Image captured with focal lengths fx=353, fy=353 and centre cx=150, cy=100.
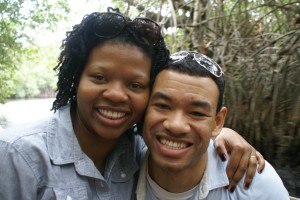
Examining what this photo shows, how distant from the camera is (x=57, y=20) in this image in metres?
8.00

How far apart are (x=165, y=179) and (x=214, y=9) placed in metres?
3.17

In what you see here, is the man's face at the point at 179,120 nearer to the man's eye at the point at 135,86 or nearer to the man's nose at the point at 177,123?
the man's nose at the point at 177,123

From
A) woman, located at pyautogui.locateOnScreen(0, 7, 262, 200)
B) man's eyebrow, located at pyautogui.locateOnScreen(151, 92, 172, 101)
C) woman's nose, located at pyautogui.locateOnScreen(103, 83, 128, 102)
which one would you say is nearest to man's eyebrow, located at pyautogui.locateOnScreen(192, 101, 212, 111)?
man's eyebrow, located at pyautogui.locateOnScreen(151, 92, 172, 101)

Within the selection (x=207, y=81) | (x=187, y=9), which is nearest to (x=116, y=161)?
(x=207, y=81)

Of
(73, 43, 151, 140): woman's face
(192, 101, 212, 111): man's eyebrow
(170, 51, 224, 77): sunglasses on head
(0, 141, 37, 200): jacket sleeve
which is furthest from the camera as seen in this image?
(170, 51, 224, 77): sunglasses on head

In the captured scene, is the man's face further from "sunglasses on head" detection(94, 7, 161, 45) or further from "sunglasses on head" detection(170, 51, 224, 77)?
"sunglasses on head" detection(94, 7, 161, 45)

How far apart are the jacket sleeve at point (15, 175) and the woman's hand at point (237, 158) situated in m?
0.94

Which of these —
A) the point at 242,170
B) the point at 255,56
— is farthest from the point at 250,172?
the point at 255,56

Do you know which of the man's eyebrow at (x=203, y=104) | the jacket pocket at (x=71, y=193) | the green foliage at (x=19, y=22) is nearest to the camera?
the jacket pocket at (x=71, y=193)

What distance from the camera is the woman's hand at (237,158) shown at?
1.74 metres

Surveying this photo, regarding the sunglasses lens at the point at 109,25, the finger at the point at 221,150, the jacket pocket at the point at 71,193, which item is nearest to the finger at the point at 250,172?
the finger at the point at 221,150

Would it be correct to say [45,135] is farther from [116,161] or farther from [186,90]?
[186,90]

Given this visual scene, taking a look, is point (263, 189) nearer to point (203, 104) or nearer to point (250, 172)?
point (250, 172)

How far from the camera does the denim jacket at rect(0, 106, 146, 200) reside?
1.38m
